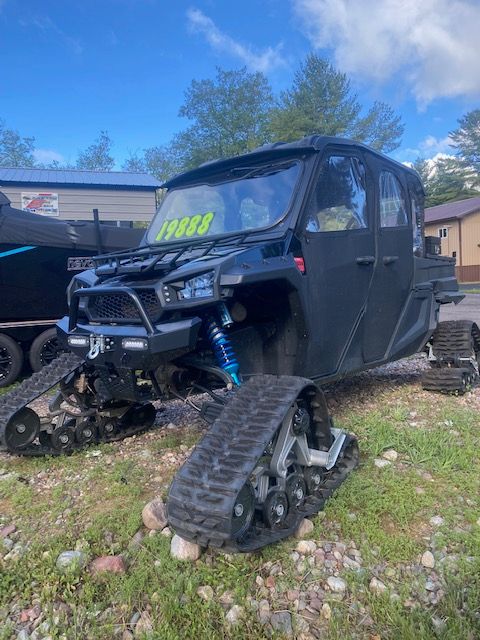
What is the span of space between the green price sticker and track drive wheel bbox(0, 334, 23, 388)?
3816 mm

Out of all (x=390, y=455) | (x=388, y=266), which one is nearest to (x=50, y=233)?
(x=388, y=266)

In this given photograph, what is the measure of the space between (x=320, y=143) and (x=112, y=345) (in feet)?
7.25

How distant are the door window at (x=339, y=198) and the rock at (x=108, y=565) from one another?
2.51 metres

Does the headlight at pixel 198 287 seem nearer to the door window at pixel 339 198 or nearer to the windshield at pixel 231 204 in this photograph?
the windshield at pixel 231 204

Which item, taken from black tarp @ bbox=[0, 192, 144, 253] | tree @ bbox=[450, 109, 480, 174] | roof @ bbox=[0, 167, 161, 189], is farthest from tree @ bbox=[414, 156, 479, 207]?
black tarp @ bbox=[0, 192, 144, 253]

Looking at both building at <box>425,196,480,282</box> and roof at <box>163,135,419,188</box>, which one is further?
building at <box>425,196,480,282</box>

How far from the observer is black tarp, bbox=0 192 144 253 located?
778 cm

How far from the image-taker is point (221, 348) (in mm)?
3494

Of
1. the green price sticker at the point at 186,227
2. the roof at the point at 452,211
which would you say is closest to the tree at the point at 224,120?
the roof at the point at 452,211

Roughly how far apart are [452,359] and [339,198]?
2.73 metres

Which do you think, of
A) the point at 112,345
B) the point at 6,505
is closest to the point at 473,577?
the point at 112,345

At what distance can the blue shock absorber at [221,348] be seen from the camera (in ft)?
11.4

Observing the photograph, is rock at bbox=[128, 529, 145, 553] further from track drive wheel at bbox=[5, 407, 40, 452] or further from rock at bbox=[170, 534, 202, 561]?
track drive wheel at bbox=[5, 407, 40, 452]

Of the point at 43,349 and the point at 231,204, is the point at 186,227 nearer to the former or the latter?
the point at 231,204
